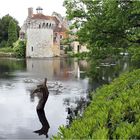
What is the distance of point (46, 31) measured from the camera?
86.1 meters

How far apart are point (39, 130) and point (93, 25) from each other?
686 centimetres

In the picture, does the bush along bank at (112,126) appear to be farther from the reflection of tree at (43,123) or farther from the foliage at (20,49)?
the foliage at (20,49)

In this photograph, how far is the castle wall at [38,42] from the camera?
84938 millimetres

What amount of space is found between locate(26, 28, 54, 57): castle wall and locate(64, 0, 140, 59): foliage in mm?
61766

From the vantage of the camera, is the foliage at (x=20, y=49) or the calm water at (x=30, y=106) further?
the foliage at (x=20, y=49)

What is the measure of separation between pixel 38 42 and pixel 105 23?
212 feet

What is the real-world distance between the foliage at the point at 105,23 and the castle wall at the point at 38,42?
61766mm

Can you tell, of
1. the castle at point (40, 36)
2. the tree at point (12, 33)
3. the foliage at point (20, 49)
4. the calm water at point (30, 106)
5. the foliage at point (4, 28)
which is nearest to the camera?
the calm water at point (30, 106)

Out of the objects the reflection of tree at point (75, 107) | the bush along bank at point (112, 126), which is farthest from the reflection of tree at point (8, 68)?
the bush along bank at point (112, 126)

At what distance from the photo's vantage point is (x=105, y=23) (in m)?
21.1

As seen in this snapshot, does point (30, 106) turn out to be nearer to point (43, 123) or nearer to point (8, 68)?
point (43, 123)

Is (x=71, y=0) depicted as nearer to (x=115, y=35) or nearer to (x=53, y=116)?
(x=115, y=35)

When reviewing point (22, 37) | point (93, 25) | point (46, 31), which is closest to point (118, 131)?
point (93, 25)

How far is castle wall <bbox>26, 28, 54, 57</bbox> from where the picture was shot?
8494 centimetres
